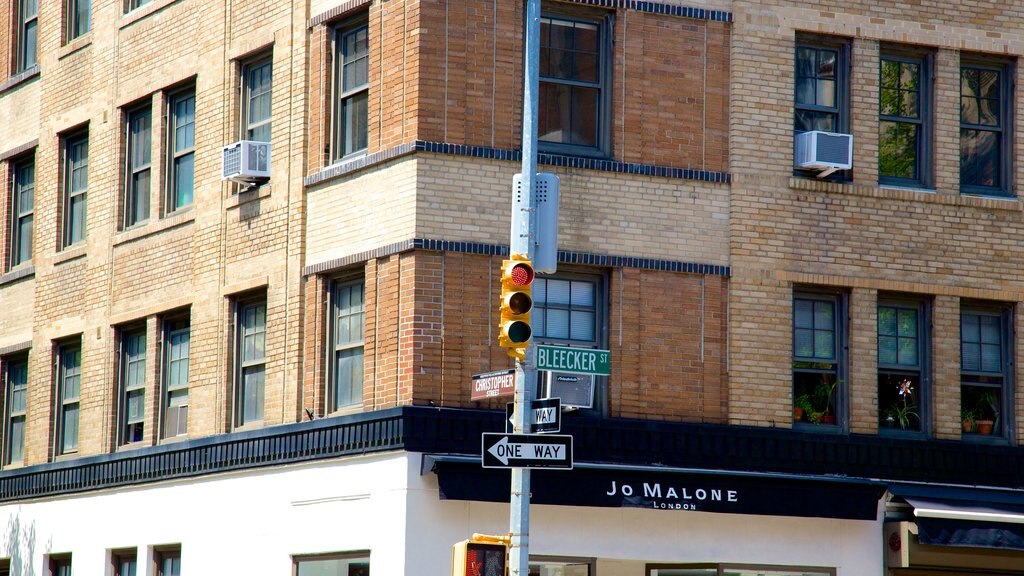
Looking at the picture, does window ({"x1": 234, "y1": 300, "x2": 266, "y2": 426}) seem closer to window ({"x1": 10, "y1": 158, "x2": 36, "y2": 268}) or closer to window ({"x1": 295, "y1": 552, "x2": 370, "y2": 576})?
window ({"x1": 295, "y1": 552, "x2": 370, "y2": 576})

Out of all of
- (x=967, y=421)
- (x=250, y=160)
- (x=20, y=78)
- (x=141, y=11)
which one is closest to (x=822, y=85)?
(x=967, y=421)

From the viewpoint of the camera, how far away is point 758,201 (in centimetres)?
2367

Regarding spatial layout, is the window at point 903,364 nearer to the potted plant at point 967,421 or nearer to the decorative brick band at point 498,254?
the potted plant at point 967,421

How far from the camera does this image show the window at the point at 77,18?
30.3m

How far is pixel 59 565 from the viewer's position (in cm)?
2911

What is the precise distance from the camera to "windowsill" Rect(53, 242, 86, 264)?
2923 cm

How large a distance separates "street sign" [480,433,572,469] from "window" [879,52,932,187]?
8623 millimetres

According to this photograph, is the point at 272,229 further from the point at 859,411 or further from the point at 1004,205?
the point at 1004,205

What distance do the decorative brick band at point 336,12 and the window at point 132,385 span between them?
599 cm

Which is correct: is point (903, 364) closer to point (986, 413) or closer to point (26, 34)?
point (986, 413)

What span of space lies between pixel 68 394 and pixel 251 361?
219 inches

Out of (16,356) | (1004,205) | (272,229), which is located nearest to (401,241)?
(272,229)

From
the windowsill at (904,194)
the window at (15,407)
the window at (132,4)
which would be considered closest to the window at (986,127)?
the windowsill at (904,194)

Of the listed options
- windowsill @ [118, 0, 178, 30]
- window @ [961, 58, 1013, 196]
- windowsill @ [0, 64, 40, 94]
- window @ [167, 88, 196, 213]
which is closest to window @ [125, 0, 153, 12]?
windowsill @ [118, 0, 178, 30]
